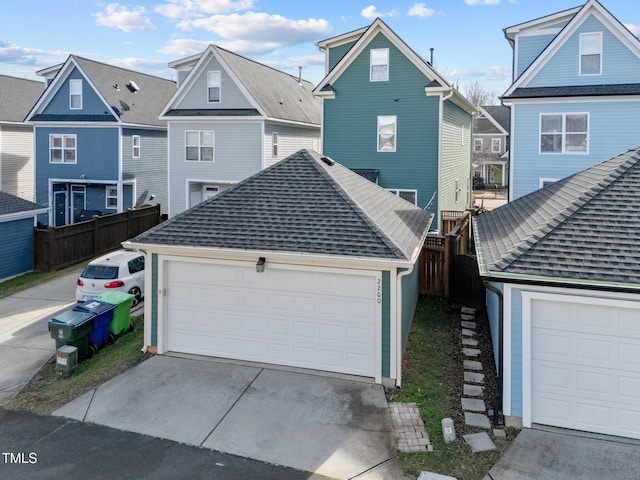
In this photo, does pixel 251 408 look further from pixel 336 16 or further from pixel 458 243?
pixel 336 16

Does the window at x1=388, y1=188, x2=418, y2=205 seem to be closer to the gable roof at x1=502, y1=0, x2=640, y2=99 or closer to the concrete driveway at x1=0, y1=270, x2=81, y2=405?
the gable roof at x1=502, y1=0, x2=640, y2=99

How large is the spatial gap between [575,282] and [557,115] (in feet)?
43.4

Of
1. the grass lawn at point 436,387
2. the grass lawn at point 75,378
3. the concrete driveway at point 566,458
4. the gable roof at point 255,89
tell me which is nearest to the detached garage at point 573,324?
the concrete driveway at point 566,458

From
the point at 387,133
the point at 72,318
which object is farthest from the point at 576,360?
the point at 387,133

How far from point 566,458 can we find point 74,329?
936cm

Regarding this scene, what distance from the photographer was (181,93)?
82.7 ft

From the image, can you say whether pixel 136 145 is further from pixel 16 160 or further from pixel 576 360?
pixel 576 360

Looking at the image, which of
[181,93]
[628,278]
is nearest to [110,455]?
[628,278]

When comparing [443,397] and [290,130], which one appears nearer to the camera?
[443,397]

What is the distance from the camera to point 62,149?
27766 millimetres

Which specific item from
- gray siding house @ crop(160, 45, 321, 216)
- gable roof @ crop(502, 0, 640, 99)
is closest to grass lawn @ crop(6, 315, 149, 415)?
gray siding house @ crop(160, 45, 321, 216)

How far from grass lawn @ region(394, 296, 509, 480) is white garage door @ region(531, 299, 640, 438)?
1.28m

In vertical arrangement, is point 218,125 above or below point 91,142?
above

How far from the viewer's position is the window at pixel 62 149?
27672 mm
